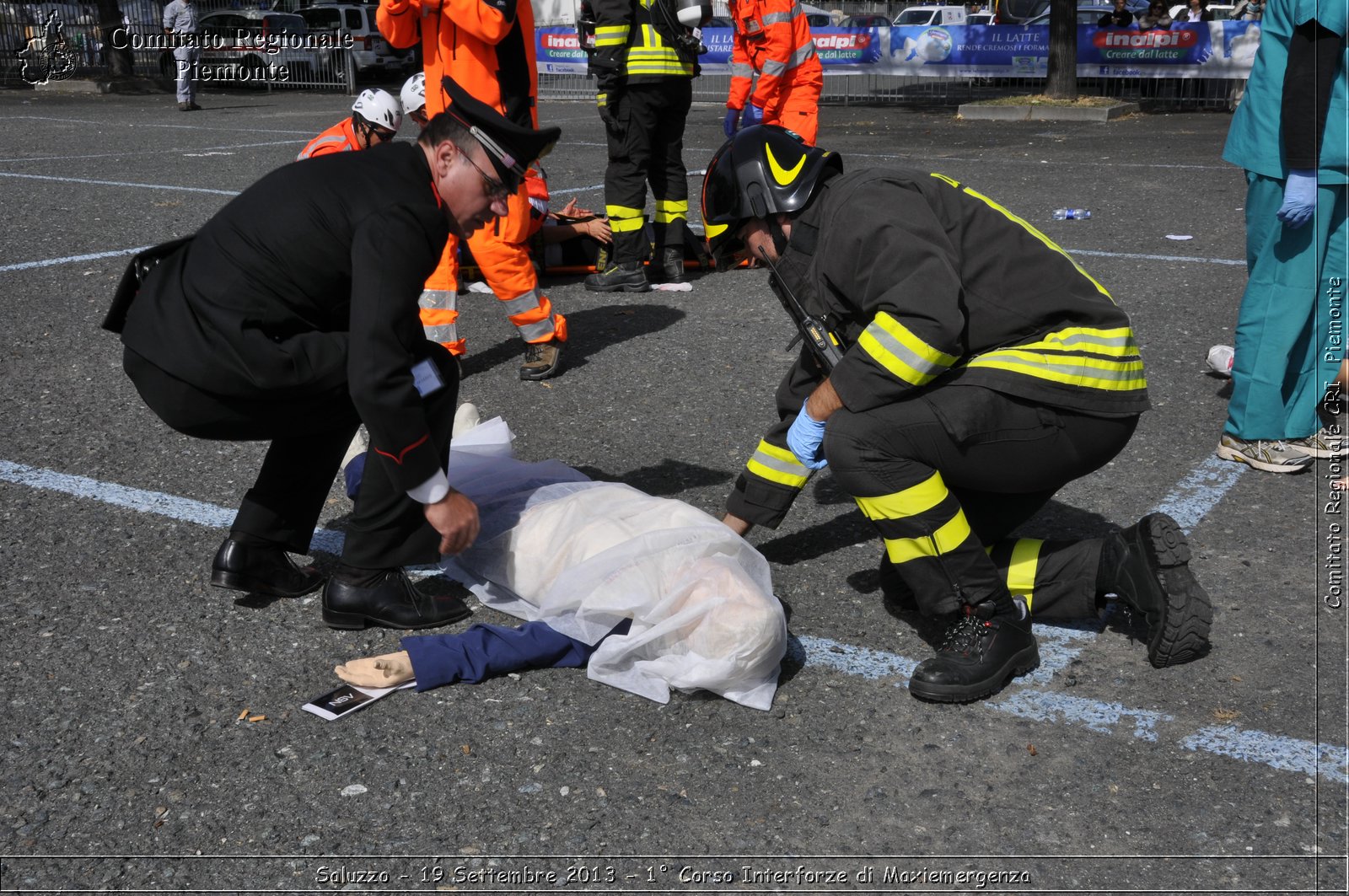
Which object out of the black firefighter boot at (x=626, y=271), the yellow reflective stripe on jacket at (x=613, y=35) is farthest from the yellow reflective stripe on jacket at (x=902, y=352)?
the yellow reflective stripe on jacket at (x=613, y=35)

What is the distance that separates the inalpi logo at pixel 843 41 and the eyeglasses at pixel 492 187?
2185 centimetres

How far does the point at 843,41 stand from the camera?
23656mm

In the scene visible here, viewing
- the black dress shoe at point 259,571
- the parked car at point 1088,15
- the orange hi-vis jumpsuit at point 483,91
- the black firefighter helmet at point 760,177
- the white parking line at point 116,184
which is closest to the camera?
the black firefighter helmet at point 760,177

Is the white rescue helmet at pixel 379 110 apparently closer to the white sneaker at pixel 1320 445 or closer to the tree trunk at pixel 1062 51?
the white sneaker at pixel 1320 445

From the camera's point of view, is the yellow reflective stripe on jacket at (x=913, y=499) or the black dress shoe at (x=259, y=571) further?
the black dress shoe at (x=259, y=571)

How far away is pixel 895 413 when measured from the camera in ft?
9.66

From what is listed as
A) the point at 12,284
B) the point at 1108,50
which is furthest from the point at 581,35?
the point at 1108,50

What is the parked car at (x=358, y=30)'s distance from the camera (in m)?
28.2

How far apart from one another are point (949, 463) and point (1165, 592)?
642 millimetres

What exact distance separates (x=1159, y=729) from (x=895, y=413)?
97 centimetres

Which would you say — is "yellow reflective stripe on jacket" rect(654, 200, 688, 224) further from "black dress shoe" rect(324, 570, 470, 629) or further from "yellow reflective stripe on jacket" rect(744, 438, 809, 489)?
"black dress shoe" rect(324, 570, 470, 629)

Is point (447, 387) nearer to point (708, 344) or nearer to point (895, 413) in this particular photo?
point (895, 413)

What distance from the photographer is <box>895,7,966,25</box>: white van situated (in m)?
29.1

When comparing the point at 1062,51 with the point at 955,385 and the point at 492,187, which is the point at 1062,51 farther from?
the point at 492,187
